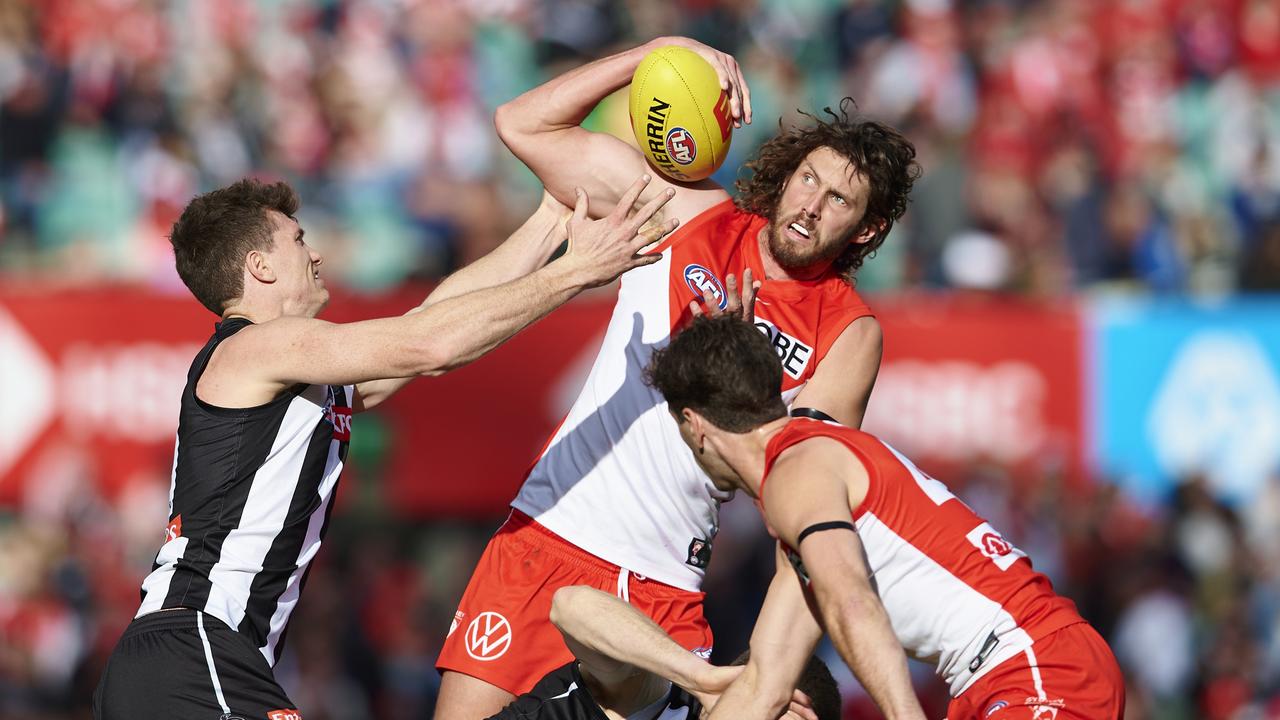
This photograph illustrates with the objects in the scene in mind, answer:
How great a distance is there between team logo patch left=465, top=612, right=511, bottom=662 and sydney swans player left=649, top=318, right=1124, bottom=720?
1.48 metres

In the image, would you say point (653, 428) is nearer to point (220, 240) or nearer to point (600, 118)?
point (220, 240)

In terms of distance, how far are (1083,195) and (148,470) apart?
8.66 m

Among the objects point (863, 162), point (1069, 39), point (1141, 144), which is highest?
point (1069, 39)

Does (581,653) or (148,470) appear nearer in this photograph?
(581,653)

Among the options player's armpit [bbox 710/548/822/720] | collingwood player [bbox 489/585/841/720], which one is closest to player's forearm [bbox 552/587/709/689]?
collingwood player [bbox 489/585/841/720]

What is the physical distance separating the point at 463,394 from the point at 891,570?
7525mm

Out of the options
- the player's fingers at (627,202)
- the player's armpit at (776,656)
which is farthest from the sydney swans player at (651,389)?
the player's armpit at (776,656)

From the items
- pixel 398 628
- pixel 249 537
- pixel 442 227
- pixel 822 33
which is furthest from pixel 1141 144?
pixel 249 537

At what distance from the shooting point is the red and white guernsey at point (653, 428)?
676 centimetres

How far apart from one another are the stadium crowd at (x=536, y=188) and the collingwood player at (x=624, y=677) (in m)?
5.86

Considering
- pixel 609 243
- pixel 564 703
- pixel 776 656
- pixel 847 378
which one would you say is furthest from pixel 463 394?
pixel 776 656

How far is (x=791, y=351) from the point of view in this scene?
6.74 metres

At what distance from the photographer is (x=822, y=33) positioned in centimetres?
1734

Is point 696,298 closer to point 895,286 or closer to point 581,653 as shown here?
point 581,653
